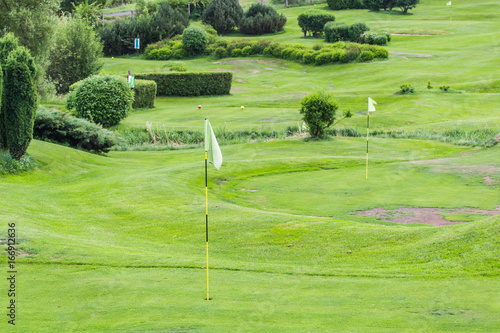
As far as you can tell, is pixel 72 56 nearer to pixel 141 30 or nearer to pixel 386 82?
pixel 141 30

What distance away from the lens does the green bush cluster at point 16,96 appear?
18.8 m

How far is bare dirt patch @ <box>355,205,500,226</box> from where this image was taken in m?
14.2

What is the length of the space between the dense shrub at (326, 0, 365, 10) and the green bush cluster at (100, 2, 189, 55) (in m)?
24.2

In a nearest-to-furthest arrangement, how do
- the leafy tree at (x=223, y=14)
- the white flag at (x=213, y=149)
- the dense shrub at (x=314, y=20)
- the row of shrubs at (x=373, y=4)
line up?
the white flag at (x=213, y=149)
the dense shrub at (x=314, y=20)
the leafy tree at (x=223, y=14)
the row of shrubs at (x=373, y=4)

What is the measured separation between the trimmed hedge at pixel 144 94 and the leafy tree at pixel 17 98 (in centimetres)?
2054

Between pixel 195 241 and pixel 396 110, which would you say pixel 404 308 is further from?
pixel 396 110

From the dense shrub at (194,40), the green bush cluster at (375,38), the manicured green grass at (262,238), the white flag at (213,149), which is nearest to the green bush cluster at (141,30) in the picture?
the dense shrub at (194,40)

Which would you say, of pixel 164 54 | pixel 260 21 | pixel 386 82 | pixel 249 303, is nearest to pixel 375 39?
pixel 386 82

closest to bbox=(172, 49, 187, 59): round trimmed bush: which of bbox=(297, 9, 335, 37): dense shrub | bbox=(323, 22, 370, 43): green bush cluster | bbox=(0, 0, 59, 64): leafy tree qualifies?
bbox=(297, 9, 335, 37): dense shrub

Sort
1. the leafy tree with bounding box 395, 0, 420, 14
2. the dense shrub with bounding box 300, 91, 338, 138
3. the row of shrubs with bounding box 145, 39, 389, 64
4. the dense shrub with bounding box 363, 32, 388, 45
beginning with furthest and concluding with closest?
the leafy tree with bounding box 395, 0, 420, 14 < the dense shrub with bounding box 363, 32, 388, 45 < the row of shrubs with bounding box 145, 39, 389, 64 < the dense shrub with bounding box 300, 91, 338, 138

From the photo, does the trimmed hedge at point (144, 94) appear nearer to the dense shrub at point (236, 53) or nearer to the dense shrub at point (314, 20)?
the dense shrub at point (236, 53)

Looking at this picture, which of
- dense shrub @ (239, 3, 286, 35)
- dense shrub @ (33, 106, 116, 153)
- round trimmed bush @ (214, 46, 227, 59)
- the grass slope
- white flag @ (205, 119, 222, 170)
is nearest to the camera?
the grass slope

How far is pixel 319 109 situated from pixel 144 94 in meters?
17.6

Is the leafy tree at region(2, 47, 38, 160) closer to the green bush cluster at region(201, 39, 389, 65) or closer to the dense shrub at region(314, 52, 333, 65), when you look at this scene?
the dense shrub at region(314, 52, 333, 65)
